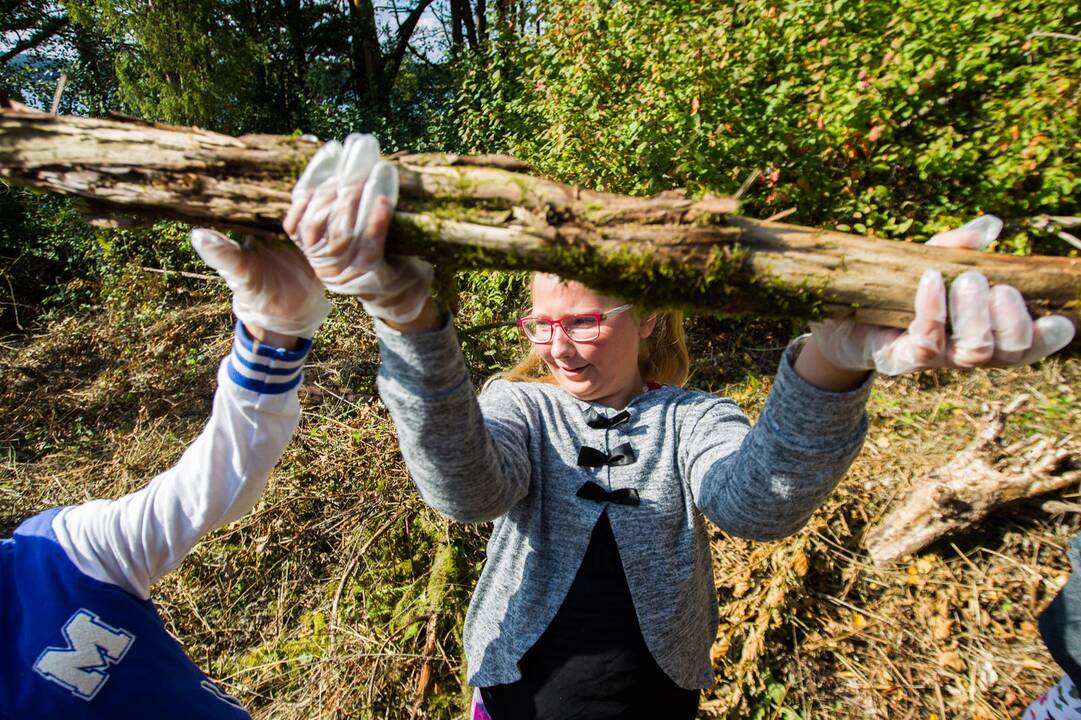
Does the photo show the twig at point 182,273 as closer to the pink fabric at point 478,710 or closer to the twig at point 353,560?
the twig at point 353,560

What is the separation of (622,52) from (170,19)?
20.1 feet

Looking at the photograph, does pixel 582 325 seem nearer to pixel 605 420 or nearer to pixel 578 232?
pixel 605 420

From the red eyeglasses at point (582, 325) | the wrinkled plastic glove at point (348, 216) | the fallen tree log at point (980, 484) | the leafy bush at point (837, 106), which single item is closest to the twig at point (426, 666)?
the red eyeglasses at point (582, 325)

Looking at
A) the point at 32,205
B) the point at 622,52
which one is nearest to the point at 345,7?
the point at 32,205

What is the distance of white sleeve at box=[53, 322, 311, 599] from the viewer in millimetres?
1324

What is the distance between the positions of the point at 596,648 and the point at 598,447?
1.71 feet

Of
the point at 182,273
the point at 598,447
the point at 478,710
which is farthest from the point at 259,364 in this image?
the point at 182,273

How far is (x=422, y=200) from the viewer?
3.81ft

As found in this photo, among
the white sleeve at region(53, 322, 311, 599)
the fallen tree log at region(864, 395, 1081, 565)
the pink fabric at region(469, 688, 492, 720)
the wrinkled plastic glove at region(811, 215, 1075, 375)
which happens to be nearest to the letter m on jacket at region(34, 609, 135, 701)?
the white sleeve at region(53, 322, 311, 599)

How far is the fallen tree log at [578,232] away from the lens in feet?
3.71

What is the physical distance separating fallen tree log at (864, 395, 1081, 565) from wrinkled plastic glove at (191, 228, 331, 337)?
10.7 ft

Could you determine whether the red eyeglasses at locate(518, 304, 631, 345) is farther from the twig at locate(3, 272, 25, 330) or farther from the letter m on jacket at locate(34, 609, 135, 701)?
the twig at locate(3, 272, 25, 330)

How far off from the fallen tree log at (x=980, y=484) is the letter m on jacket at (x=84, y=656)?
11.3 ft

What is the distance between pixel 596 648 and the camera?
1579mm
